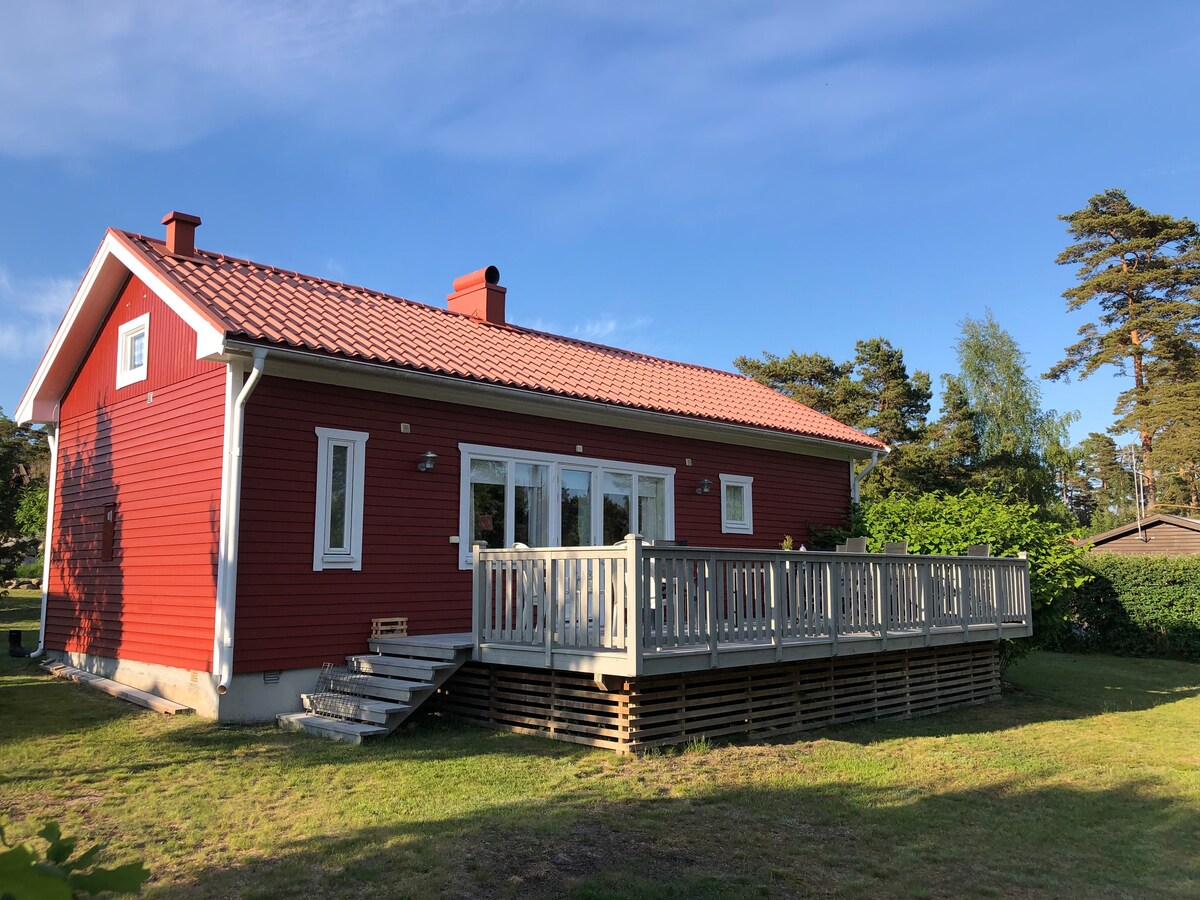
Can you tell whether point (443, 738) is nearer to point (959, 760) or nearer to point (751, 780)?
point (751, 780)


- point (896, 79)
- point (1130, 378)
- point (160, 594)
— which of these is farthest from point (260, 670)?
point (1130, 378)

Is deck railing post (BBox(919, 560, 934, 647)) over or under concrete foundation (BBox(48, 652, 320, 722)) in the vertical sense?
over

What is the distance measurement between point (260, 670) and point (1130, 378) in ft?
122

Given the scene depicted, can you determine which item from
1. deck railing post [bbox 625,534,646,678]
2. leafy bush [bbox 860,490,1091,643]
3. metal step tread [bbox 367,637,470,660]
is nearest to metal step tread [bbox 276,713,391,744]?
metal step tread [bbox 367,637,470,660]

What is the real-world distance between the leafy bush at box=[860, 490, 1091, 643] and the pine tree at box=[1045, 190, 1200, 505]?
23790 mm

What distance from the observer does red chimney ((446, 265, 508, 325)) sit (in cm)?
1420

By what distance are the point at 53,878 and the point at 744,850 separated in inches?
196

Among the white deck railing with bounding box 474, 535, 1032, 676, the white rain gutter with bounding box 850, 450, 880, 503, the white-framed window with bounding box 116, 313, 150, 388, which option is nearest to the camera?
the white deck railing with bounding box 474, 535, 1032, 676

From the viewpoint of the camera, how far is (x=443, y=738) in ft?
27.4

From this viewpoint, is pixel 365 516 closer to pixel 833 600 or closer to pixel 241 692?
pixel 241 692

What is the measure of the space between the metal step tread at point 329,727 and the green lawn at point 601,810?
237 millimetres

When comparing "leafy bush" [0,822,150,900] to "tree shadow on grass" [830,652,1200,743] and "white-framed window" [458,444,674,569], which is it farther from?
"white-framed window" [458,444,674,569]

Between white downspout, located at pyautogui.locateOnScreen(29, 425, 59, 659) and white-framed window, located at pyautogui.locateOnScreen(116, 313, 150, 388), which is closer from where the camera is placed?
white-framed window, located at pyautogui.locateOnScreen(116, 313, 150, 388)

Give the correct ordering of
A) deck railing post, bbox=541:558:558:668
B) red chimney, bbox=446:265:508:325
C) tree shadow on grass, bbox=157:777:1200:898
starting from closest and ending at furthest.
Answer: tree shadow on grass, bbox=157:777:1200:898, deck railing post, bbox=541:558:558:668, red chimney, bbox=446:265:508:325
